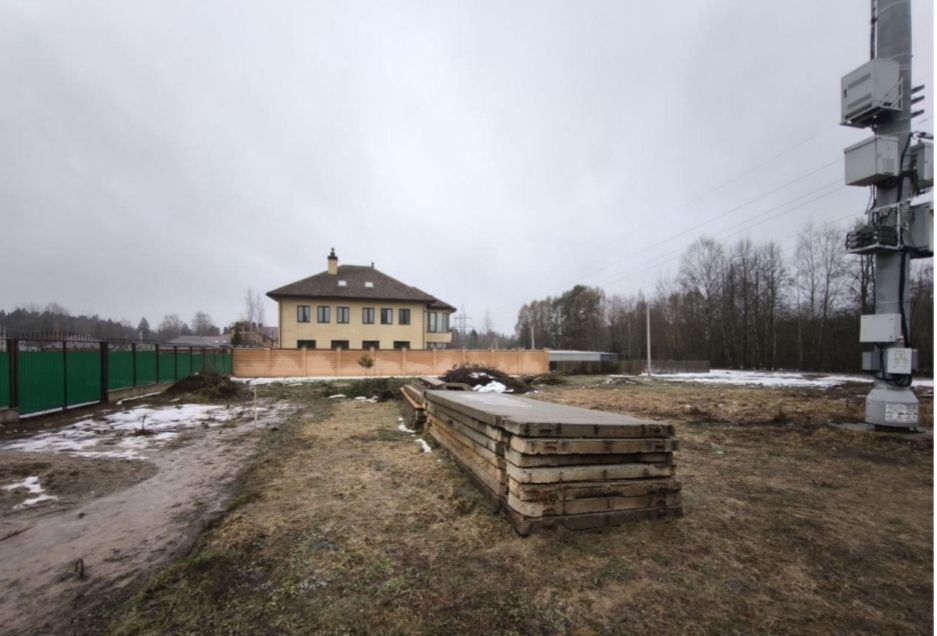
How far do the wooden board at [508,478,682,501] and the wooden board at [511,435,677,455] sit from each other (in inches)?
12.3

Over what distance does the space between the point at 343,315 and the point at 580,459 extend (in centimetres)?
3657

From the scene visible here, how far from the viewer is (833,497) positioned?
527cm

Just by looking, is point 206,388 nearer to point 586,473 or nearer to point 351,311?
point 586,473

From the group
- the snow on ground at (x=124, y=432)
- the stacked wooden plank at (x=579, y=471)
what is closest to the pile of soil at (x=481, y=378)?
the snow on ground at (x=124, y=432)

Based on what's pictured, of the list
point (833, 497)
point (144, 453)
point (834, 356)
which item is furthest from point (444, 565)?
point (834, 356)

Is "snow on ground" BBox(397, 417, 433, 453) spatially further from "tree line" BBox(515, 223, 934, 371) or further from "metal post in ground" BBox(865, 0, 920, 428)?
"tree line" BBox(515, 223, 934, 371)

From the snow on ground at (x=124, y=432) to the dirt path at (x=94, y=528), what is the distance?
606mm

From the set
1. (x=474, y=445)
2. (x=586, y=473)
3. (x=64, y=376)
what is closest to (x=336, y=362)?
(x=64, y=376)

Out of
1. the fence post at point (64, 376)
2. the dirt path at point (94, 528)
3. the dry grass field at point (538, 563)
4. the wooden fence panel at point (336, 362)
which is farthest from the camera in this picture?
the wooden fence panel at point (336, 362)

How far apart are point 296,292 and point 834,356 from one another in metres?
49.8

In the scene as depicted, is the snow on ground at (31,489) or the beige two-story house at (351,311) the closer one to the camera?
the snow on ground at (31,489)

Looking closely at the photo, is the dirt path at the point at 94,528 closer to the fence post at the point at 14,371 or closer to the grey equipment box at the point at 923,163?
the fence post at the point at 14,371

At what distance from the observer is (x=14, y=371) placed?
10.4 m

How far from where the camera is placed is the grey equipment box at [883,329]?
941cm
